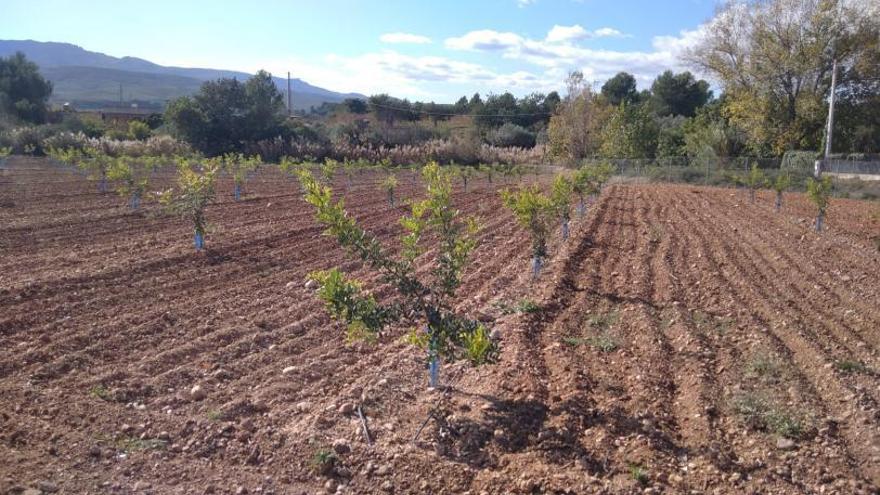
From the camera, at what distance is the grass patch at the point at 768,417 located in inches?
208

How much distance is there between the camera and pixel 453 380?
257 inches

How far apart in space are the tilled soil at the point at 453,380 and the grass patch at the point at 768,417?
0.02 m

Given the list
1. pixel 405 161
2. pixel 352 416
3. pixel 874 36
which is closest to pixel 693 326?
pixel 352 416

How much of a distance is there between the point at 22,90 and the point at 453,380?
67.7 metres

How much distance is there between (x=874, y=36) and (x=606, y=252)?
37.4 m

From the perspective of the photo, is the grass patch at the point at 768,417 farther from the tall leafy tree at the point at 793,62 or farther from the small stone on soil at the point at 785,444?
the tall leafy tree at the point at 793,62

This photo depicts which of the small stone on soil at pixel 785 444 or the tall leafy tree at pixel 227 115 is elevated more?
the tall leafy tree at pixel 227 115

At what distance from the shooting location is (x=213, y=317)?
8586mm

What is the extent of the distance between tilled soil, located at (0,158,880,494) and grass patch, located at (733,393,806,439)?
2 centimetres

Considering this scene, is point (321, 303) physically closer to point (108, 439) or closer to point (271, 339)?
point (271, 339)

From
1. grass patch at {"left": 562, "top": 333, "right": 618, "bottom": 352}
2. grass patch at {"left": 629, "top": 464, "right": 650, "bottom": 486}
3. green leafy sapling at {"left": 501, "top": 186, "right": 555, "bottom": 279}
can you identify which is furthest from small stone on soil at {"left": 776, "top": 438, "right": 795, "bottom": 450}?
green leafy sapling at {"left": 501, "top": 186, "right": 555, "bottom": 279}

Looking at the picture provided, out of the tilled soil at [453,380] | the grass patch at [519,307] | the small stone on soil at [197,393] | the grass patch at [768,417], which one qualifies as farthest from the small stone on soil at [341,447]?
the grass patch at [519,307]

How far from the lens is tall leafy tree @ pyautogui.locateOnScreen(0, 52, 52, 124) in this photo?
57.6 m

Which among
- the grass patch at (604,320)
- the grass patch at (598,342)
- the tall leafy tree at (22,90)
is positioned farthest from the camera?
the tall leafy tree at (22,90)
